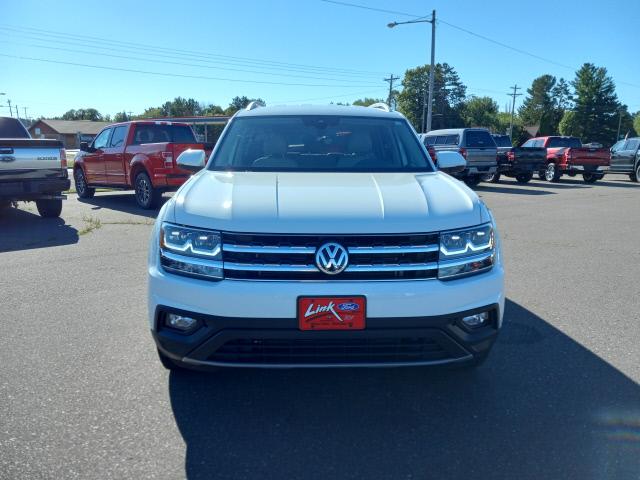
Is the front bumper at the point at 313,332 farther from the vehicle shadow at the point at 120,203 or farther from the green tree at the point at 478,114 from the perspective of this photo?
the green tree at the point at 478,114

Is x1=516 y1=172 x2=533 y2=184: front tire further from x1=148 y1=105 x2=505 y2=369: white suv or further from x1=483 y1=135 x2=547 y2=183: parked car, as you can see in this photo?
x1=148 y1=105 x2=505 y2=369: white suv

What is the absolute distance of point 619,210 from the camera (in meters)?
12.1

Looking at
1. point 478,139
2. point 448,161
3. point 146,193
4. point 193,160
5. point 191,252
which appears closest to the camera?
point 191,252

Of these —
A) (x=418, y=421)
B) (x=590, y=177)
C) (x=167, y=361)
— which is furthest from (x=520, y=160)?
(x=167, y=361)

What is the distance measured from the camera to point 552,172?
21188 millimetres

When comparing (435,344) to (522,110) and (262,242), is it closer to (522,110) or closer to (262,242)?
(262,242)

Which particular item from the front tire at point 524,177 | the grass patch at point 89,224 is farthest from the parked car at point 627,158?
the grass patch at point 89,224

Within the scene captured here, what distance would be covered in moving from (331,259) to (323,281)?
4.6 inches

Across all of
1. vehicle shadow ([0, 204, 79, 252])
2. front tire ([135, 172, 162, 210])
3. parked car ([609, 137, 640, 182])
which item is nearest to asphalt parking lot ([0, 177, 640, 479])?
vehicle shadow ([0, 204, 79, 252])

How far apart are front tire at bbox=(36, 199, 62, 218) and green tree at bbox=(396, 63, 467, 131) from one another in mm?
76237

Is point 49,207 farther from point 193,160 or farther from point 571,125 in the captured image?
point 571,125

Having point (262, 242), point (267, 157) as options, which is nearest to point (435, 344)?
point (262, 242)

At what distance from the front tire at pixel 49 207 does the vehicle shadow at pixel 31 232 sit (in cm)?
12

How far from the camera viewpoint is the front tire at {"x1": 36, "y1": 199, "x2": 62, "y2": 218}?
9797mm
